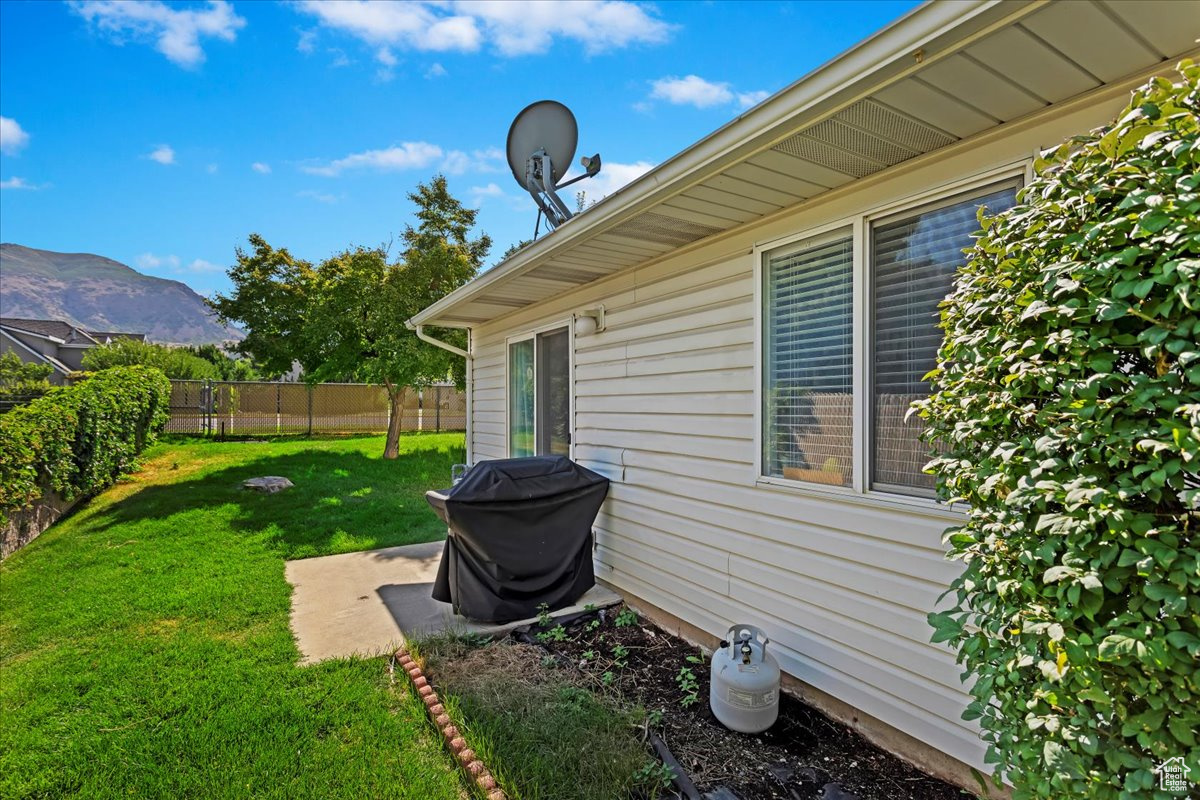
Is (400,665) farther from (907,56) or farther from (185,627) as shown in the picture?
(907,56)

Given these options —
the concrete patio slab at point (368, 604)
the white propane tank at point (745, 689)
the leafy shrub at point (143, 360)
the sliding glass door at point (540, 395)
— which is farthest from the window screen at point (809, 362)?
the leafy shrub at point (143, 360)

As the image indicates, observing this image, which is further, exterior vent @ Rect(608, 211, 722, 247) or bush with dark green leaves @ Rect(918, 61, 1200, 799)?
exterior vent @ Rect(608, 211, 722, 247)

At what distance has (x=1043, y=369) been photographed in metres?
1.28

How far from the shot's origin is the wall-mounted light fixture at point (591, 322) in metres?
4.49

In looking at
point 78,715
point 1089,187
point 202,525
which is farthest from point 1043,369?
point 202,525

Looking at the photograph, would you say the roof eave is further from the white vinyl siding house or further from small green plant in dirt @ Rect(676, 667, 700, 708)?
small green plant in dirt @ Rect(676, 667, 700, 708)

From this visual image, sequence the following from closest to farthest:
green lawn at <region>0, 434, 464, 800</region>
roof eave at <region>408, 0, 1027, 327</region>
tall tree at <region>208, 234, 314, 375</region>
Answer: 1. roof eave at <region>408, 0, 1027, 327</region>
2. green lawn at <region>0, 434, 464, 800</region>
3. tall tree at <region>208, 234, 314, 375</region>

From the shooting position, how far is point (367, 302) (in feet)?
36.7

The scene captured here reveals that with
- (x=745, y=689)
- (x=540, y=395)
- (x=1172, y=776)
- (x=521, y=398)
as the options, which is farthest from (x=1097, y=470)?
(x=521, y=398)

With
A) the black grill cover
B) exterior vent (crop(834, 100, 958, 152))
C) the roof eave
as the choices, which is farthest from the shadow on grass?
exterior vent (crop(834, 100, 958, 152))

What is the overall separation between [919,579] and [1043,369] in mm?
1317

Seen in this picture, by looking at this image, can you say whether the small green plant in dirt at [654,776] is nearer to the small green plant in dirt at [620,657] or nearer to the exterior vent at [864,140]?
the small green plant in dirt at [620,657]

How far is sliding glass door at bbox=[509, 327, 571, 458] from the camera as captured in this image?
517cm

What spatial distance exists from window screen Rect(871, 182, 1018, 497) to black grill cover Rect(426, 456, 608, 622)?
2.20 meters
